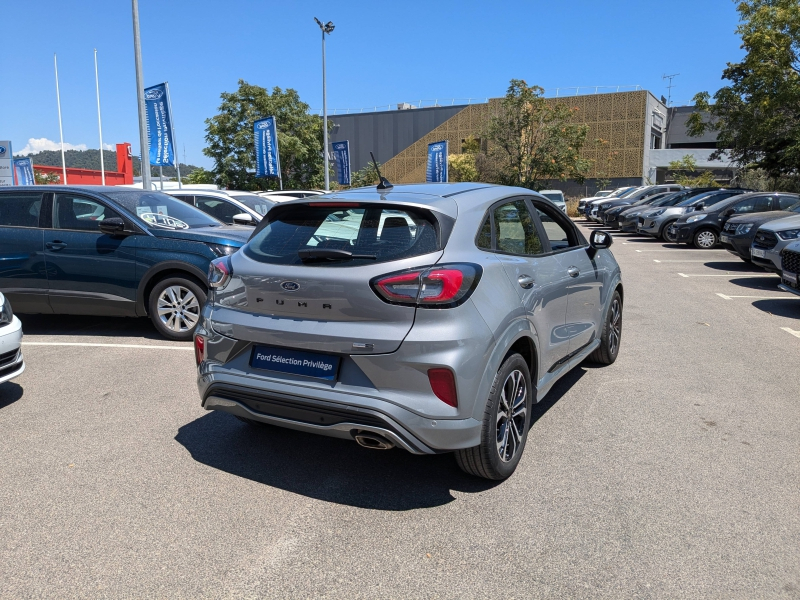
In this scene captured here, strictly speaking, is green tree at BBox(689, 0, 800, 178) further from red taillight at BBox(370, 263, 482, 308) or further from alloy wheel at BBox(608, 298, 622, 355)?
red taillight at BBox(370, 263, 482, 308)

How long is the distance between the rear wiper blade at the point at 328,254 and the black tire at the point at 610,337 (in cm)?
313

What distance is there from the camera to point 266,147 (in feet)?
85.0

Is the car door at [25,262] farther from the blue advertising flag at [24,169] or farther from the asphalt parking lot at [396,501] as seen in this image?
the blue advertising flag at [24,169]

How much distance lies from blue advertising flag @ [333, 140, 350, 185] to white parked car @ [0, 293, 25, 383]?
30.1 meters

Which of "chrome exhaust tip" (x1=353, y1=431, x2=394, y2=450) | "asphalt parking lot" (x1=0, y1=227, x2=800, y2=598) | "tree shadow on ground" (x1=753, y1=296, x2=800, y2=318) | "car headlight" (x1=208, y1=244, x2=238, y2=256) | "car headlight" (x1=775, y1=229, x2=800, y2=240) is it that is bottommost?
"tree shadow on ground" (x1=753, y1=296, x2=800, y2=318)

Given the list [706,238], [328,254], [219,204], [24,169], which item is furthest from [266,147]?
[328,254]

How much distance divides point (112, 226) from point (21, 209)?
4.15 feet

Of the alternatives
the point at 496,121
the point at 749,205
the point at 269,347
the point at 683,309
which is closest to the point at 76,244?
the point at 269,347

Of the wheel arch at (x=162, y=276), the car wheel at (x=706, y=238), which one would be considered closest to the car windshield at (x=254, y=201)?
the wheel arch at (x=162, y=276)

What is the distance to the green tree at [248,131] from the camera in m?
48.4

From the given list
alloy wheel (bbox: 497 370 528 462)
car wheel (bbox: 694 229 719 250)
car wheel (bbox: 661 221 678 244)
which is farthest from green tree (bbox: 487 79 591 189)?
alloy wheel (bbox: 497 370 528 462)

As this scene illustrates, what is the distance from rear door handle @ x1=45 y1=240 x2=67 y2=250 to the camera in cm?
743

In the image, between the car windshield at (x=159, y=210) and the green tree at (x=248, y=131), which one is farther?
the green tree at (x=248, y=131)

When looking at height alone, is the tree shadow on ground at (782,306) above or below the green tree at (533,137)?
below
